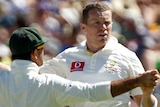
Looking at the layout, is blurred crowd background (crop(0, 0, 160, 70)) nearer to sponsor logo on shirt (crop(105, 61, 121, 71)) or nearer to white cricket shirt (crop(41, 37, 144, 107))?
white cricket shirt (crop(41, 37, 144, 107))

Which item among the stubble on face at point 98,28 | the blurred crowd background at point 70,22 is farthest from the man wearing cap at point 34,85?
the blurred crowd background at point 70,22

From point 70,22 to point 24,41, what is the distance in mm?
6761

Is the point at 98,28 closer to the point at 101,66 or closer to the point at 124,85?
the point at 101,66

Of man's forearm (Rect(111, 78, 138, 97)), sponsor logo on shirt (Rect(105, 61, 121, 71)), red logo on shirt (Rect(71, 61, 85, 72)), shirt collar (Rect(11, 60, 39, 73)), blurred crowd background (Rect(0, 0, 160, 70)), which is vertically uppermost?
shirt collar (Rect(11, 60, 39, 73))

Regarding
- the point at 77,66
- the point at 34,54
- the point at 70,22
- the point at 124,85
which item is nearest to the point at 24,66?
the point at 34,54

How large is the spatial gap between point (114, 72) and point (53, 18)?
609cm

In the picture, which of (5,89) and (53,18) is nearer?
(5,89)

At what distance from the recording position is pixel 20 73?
4699 mm

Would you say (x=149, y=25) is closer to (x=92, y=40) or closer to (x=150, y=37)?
(x=150, y=37)

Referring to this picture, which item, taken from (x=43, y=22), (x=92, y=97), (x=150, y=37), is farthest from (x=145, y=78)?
(x=43, y=22)

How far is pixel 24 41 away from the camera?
15.3 ft

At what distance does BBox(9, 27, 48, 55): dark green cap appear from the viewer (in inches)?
183

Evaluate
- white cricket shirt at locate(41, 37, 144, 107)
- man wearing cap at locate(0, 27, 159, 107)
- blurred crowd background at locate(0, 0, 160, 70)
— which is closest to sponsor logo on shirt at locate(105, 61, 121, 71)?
white cricket shirt at locate(41, 37, 144, 107)

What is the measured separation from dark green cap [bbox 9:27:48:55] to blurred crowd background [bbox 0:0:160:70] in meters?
5.60
